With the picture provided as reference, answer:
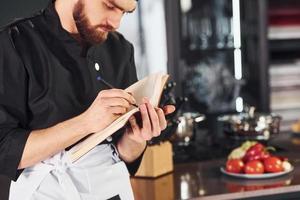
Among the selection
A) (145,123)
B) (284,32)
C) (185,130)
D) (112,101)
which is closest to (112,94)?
(112,101)

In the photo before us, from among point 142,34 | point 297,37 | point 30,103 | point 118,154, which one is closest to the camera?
point 30,103

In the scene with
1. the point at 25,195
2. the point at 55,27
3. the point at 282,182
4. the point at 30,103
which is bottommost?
the point at 282,182

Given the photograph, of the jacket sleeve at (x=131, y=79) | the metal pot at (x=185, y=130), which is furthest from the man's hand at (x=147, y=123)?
the metal pot at (x=185, y=130)

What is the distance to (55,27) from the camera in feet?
4.44

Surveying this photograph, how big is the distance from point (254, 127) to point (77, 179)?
4.11 feet

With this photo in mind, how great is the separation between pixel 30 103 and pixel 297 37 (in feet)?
9.96

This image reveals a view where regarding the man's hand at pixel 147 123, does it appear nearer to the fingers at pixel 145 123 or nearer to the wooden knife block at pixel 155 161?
the fingers at pixel 145 123

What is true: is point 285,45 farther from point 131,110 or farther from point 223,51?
point 131,110

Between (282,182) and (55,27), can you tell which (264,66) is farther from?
(55,27)

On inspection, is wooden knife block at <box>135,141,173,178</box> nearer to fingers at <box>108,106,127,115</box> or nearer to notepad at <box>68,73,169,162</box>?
notepad at <box>68,73,169,162</box>

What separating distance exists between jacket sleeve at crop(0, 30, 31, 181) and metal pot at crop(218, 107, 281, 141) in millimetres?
1367

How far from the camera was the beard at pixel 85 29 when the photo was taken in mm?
1356

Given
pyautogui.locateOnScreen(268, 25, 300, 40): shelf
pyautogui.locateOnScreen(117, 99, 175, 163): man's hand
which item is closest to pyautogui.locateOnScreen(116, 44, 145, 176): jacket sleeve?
pyautogui.locateOnScreen(117, 99, 175, 163): man's hand

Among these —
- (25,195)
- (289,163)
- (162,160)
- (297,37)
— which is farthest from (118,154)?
(297,37)
